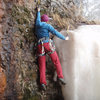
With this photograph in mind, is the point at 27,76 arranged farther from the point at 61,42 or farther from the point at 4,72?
the point at 61,42

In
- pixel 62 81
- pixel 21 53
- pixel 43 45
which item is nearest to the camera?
pixel 21 53

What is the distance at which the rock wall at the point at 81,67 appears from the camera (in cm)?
360

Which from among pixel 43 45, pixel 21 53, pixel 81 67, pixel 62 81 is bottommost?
pixel 62 81

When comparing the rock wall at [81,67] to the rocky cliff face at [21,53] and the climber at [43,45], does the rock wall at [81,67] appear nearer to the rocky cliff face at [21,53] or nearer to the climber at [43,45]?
the climber at [43,45]

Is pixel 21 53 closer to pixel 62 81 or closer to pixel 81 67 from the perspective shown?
pixel 62 81

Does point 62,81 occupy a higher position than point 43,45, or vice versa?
point 43,45

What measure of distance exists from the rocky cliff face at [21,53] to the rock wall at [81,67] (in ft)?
1.45

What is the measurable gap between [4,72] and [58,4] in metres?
3.37

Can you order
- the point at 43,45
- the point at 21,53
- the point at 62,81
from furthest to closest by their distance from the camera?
the point at 62,81, the point at 43,45, the point at 21,53

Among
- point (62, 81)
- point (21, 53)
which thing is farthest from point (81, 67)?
point (21, 53)

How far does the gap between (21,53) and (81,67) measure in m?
1.64

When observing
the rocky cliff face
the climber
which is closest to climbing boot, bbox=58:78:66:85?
the climber

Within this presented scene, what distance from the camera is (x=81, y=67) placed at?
12.0ft

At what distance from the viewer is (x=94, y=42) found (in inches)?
150
